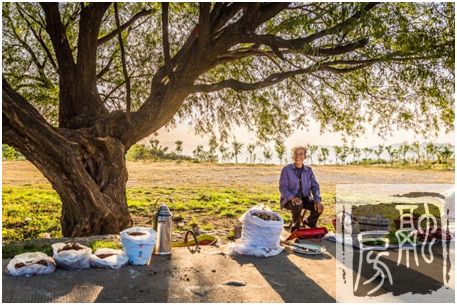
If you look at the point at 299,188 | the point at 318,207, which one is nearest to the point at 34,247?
the point at 299,188

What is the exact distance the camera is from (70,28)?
38.9 ft

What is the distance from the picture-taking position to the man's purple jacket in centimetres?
777

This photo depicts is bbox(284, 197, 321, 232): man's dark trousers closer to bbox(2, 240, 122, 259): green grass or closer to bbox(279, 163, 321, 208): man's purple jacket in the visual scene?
bbox(279, 163, 321, 208): man's purple jacket

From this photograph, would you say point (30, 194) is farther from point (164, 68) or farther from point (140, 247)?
point (140, 247)

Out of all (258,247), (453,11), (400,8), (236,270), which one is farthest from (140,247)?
(453,11)

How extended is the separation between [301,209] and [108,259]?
3.61 m

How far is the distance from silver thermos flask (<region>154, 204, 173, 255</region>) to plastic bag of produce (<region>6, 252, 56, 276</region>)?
1.33m

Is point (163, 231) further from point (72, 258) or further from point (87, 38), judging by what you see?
point (87, 38)

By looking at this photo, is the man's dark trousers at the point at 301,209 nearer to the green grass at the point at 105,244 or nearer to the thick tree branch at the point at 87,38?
the green grass at the point at 105,244

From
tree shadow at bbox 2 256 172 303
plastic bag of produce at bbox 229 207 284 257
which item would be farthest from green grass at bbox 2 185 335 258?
plastic bag of produce at bbox 229 207 284 257

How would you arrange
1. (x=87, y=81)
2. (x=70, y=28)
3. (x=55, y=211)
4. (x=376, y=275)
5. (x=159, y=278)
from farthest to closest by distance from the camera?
1. (x=55, y=211)
2. (x=70, y=28)
3. (x=87, y=81)
4. (x=376, y=275)
5. (x=159, y=278)

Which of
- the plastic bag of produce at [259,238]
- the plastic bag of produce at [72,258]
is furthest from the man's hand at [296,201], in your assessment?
the plastic bag of produce at [72,258]

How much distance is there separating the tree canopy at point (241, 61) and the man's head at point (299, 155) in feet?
5.03

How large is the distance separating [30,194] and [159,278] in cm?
1549
